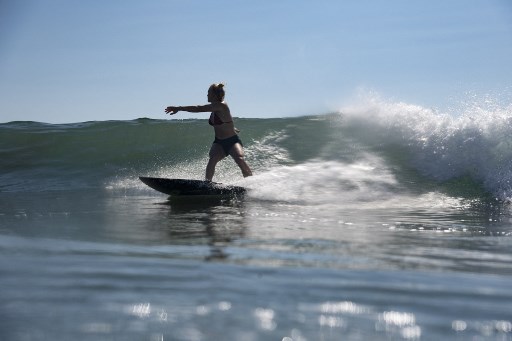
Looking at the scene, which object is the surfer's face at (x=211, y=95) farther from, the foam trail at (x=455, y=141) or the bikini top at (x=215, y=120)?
the foam trail at (x=455, y=141)

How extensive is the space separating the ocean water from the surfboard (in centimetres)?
31

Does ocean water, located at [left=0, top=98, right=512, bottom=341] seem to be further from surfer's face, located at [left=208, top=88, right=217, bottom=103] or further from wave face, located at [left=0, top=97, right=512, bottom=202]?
surfer's face, located at [left=208, top=88, right=217, bottom=103]

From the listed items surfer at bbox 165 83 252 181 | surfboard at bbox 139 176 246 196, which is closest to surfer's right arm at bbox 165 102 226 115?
surfer at bbox 165 83 252 181

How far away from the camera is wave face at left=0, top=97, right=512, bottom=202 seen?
10.7 meters

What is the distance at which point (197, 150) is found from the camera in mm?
15750

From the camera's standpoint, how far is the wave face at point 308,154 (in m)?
10.7

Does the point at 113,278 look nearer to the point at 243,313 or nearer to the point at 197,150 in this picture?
the point at 243,313

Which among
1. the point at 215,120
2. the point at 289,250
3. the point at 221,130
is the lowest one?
the point at 289,250

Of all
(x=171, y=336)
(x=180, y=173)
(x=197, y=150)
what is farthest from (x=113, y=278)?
(x=197, y=150)

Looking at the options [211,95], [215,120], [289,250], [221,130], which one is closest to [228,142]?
[221,130]

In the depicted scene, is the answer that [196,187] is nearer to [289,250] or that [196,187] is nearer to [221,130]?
[221,130]

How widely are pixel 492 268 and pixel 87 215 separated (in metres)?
4.61

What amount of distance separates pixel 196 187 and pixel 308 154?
17.6ft

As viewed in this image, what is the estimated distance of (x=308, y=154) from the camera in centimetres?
1410
